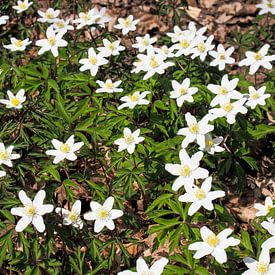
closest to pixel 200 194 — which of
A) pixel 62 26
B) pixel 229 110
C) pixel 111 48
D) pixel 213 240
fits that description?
pixel 213 240

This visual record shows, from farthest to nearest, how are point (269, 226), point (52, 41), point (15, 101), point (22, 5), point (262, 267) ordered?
1. point (22, 5)
2. point (52, 41)
3. point (15, 101)
4. point (269, 226)
5. point (262, 267)

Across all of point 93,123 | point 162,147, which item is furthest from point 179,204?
point 93,123

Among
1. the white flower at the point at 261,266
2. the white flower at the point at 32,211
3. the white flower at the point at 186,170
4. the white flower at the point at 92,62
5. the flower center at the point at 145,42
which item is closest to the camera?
the white flower at the point at 261,266

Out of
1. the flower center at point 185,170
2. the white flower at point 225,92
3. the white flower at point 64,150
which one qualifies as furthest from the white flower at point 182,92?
the white flower at point 64,150

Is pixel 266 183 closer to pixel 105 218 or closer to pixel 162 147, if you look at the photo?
pixel 162 147

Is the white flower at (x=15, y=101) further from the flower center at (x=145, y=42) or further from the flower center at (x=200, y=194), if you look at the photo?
the flower center at (x=200, y=194)

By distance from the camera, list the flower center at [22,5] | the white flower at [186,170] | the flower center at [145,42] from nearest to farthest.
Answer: the white flower at [186,170]
the flower center at [145,42]
the flower center at [22,5]

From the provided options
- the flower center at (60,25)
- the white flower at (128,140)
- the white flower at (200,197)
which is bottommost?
the white flower at (200,197)

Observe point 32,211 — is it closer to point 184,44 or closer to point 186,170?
point 186,170
